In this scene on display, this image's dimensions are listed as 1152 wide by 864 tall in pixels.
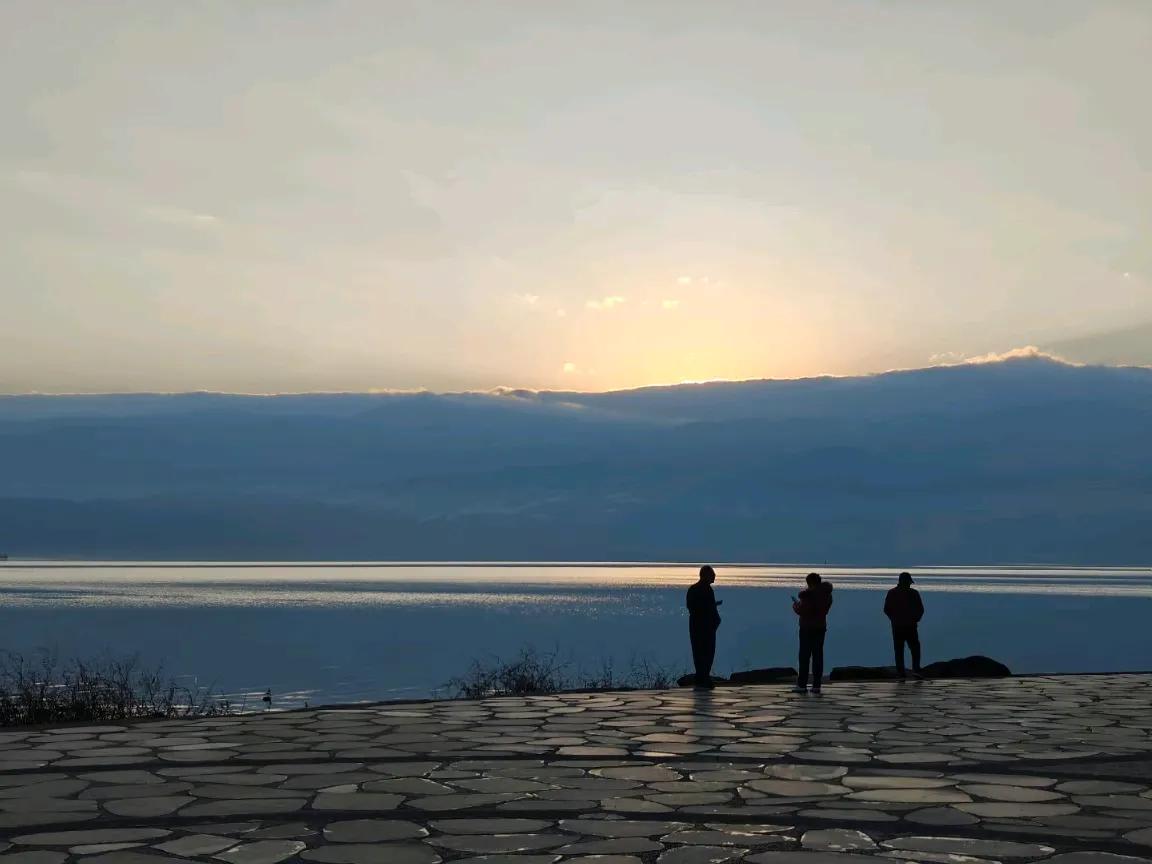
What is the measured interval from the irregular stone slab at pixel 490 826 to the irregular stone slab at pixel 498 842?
11cm

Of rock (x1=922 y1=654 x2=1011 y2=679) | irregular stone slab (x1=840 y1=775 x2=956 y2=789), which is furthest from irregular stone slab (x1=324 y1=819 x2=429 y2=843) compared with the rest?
rock (x1=922 y1=654 x2=1011 y2=679)

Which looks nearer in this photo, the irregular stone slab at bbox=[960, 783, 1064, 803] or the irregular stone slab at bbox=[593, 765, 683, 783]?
the irregular stone slab at bbox=[960, 783, 1064, 803]

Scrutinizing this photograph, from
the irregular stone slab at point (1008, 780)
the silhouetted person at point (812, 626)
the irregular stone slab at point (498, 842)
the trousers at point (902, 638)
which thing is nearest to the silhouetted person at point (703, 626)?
the silhouetted person at point (812, 626)

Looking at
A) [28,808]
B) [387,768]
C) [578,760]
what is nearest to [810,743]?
[578,760]

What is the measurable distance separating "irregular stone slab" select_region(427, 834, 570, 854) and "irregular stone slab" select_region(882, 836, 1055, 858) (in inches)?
72.1

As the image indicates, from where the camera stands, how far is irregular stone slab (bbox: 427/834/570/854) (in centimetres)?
677

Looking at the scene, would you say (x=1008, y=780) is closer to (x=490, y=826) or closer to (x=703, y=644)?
(x=490, y=826)

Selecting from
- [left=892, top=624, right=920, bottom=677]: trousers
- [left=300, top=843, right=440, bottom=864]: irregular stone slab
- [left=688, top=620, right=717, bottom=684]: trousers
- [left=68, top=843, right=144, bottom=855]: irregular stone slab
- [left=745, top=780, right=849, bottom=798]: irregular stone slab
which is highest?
[left=68, top=843, right=144, bottom=855]: irregular stone slab

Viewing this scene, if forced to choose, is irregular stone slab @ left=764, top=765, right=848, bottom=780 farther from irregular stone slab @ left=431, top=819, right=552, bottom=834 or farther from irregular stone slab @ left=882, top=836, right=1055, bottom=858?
irregular stone slab @ left=431, top=819, right=552, bottom=834

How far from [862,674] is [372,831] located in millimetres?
14732

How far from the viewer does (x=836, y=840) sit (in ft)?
22.9

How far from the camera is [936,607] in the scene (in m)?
Answer: 91.9

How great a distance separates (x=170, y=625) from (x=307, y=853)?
202 ft

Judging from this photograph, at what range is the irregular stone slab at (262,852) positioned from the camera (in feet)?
21.3
